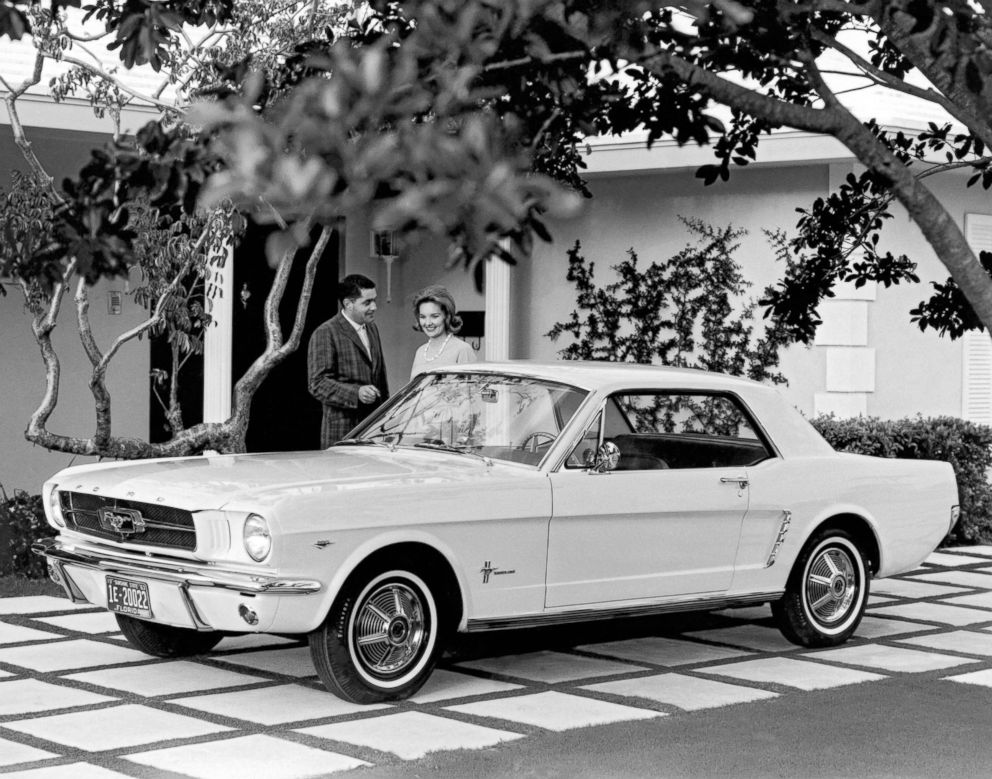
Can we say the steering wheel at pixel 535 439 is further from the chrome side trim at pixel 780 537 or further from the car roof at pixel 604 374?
the chrome side trim at pixel 780 537

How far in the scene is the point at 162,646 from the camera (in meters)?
8.02

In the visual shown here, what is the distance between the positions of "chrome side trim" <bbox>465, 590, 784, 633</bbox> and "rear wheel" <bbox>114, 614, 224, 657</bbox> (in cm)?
157

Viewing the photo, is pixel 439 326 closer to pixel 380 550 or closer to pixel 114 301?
pixel 380 550

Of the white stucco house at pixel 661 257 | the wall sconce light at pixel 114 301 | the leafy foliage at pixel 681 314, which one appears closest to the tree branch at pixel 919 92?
the white stucco house at pixel 661 257

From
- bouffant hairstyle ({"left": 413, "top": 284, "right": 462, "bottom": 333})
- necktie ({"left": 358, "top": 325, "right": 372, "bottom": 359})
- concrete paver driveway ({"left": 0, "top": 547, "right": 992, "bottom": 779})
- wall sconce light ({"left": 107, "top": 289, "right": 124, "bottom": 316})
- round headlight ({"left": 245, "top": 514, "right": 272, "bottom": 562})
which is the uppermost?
wall sconce light ({"left": 107, "top": 289, "right": 124, "bottom": 316})

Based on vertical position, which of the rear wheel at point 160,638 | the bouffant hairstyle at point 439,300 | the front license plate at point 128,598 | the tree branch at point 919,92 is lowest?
the rear wheel at point 160,638

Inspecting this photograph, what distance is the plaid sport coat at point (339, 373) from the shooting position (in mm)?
9992

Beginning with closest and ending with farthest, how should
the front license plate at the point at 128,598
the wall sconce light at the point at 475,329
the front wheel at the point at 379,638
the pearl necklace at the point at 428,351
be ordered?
the front wheel at the point at 379,638 < the front license plate at the point at 128,598 < the pearl necklace at the point at 428,351 < the wall sconce light at the point at 475,329

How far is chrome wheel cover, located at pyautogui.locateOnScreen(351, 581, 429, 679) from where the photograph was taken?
7.05 metres

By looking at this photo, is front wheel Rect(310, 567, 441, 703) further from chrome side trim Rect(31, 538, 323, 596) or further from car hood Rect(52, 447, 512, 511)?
car hood Rect(52, 447, 512, 511)

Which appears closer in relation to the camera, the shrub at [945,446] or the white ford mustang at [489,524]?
the white ford mustang at [489,524]

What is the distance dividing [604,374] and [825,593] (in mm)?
1790

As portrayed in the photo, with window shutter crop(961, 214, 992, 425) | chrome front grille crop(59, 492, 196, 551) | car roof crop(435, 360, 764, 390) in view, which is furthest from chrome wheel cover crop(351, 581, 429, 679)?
window shutter crop(961, 214, 992, 425)

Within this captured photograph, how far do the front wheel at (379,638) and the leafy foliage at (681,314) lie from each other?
7950mm
